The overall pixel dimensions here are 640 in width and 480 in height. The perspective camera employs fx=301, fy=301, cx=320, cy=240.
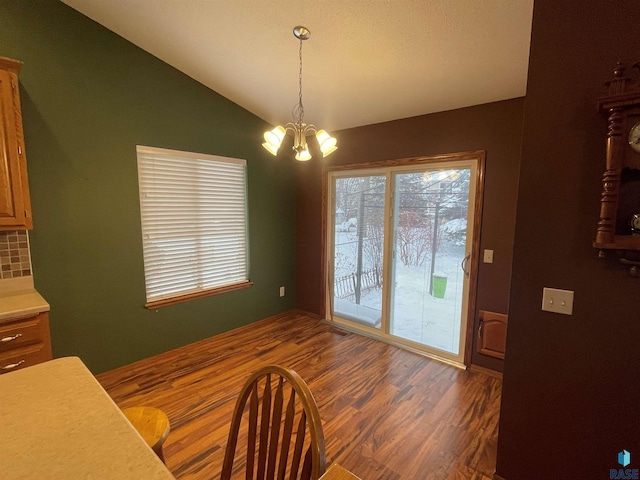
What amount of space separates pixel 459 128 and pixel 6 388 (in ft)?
10.8

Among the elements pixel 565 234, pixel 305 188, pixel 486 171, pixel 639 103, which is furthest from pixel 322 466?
pixel 305 188

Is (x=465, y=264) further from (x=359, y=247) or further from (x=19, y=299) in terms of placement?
(x=19, y=299)

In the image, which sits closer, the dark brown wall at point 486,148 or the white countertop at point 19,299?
the white countertop at point 19,299

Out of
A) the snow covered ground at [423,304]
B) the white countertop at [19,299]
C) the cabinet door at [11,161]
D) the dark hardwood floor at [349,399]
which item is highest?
the cabinet door at [11,161]

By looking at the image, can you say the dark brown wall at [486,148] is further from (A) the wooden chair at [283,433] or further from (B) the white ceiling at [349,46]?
(A) the wooden chair at [283,433]

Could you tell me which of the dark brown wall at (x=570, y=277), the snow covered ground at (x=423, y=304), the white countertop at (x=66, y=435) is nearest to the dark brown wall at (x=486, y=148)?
the snow covered ground at (x=423, y=304)

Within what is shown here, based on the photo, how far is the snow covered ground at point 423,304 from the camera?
3.00 metres

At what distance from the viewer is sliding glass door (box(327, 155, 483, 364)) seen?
2.93 metres

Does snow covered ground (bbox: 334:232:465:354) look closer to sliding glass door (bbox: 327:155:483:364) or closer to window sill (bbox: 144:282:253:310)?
sliding glass door (bbox: 327:155:483:364)

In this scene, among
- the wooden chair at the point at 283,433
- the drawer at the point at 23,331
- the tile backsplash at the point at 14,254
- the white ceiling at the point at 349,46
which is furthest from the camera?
the tile backsplash at the point at 14,254

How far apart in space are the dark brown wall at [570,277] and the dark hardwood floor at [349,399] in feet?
1.79

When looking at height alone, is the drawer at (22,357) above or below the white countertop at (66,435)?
below

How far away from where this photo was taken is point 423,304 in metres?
3.23

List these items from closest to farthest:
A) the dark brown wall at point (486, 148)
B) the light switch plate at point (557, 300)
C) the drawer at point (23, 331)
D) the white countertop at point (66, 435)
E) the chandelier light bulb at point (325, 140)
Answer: the white countertop at point (66, 435)
the light switch plate at point (557, 300)
the drawer at point (23, 331)
the chandelier light bulb at point (325, 140)
the dark brown wall at point (486, 148)
